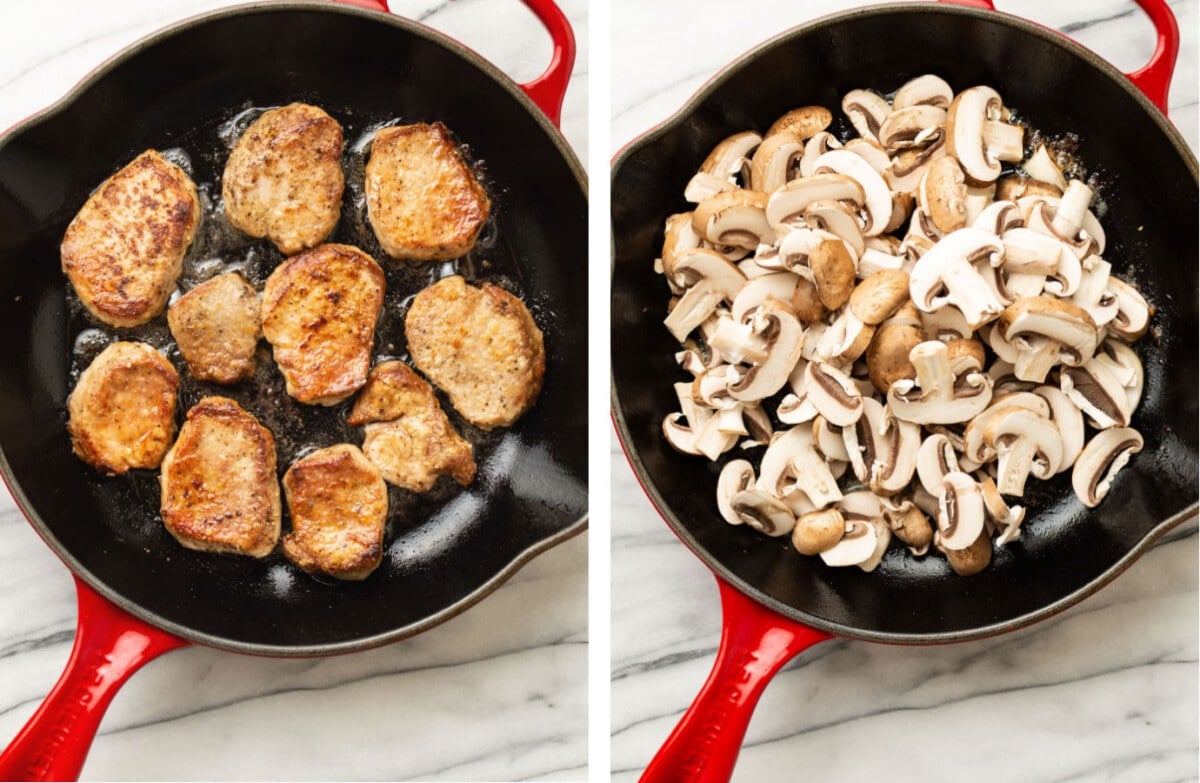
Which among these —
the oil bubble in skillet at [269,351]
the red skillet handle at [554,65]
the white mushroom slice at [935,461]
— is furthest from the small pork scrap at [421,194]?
the white mushroom slice at [935,461]

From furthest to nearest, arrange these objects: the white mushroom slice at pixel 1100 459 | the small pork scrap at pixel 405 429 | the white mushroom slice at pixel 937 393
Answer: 1. the small pork scrap at pixel 405 429
2. the white mushroom slice at pixel 1100 459
3. the white mushroom slice at pixel 937 393

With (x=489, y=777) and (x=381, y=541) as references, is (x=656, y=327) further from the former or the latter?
(x=489, y=777)

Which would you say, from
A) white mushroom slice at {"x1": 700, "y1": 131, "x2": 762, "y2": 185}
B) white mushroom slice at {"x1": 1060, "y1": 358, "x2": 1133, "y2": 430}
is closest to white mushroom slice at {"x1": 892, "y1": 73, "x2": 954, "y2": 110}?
white mushroom slice at {"x1": 700, "y1": 131, "x2": 762, "y2": 185}

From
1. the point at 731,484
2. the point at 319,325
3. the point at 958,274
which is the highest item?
the point at 319,325

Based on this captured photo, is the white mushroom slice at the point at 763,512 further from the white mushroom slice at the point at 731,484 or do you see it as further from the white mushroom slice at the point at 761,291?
the white mushroom slice at the point at 761,291

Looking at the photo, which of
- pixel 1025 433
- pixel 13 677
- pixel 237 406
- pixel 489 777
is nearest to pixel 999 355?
pixel 1025 433

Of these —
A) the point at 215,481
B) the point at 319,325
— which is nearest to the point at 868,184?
the point at 319,325

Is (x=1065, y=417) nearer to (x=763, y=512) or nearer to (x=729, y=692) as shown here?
(x=763, y=512)
